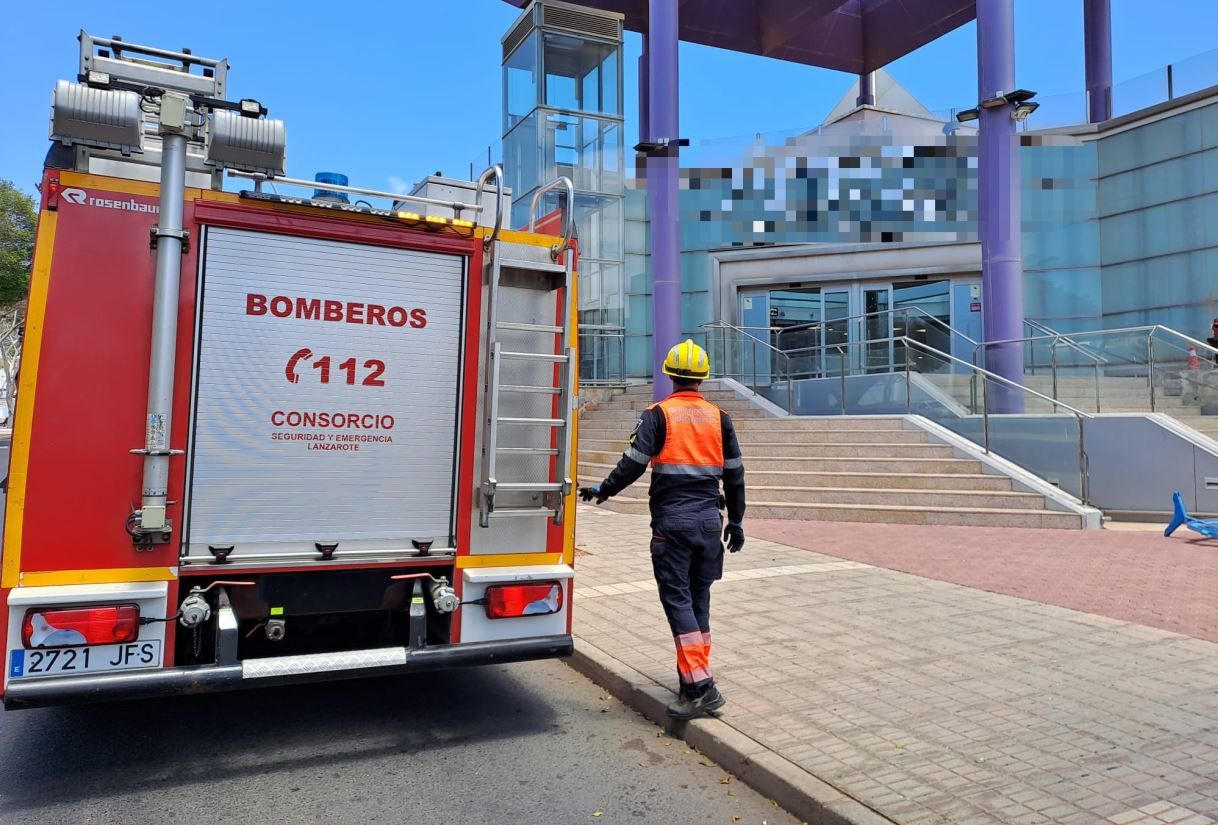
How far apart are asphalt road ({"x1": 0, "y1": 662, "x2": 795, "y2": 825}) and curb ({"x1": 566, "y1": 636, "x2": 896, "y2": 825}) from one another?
0.22 ft

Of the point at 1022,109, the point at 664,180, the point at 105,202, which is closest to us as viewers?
the point at 105,202

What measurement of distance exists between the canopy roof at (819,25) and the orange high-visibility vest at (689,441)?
62.9 feet

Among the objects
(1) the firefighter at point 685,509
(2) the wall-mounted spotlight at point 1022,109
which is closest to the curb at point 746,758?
(1) the firefighter at point 685,509

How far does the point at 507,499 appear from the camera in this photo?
4.55 meters

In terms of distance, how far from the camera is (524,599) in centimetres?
452

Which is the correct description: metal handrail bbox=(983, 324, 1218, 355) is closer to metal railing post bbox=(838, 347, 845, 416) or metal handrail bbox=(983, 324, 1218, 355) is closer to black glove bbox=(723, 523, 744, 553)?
metal railing post bbox=(838, 347, 845, 416)

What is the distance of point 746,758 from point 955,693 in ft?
4.80

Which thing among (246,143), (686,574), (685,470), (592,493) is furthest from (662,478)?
(246,143)

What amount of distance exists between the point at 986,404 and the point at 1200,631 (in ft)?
24.0

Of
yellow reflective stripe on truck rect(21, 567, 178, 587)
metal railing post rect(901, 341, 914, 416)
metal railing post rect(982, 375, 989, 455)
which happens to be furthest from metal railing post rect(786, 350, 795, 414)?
yellow reflective stripe on truck rect(21, 567, 178, 587)

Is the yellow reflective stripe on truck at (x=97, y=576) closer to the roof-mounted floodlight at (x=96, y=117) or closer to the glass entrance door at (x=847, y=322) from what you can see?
the roof-mounted floodlight at (x=96, y=117)

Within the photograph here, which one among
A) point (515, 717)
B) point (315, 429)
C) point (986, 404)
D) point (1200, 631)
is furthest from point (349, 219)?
point (986, 404)

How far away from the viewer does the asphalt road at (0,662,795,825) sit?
142 inches

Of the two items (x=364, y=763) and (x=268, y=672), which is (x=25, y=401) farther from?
(x=364, y=763)
